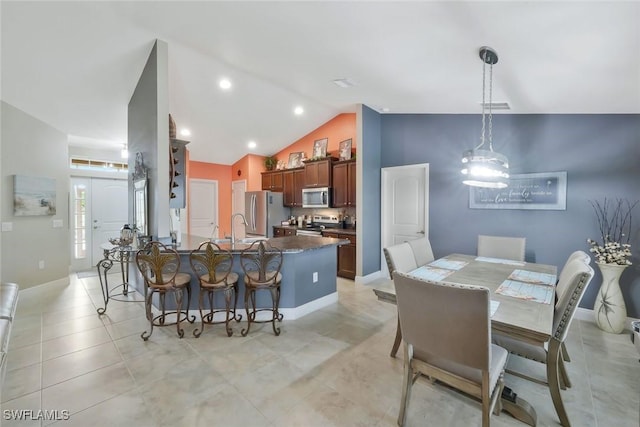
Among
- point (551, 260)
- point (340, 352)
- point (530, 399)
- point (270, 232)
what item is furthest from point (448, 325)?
point (270, 232)

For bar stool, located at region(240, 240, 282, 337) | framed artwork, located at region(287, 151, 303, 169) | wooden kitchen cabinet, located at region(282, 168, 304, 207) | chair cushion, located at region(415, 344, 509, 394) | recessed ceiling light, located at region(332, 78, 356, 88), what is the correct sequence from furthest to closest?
framed artwork, located at region(287, 151, 303, 169) < wooden kitchen cabinet, located at region(282, 168, 304, 207) < recessed ceiling light, located at region(332, 78, 356, 88) < bar stool, located at region(240, 240, 282, 337) < chair cushion, located at region(415, 344, 509, 394)

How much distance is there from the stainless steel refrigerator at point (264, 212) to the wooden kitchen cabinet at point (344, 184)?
5.03 feet

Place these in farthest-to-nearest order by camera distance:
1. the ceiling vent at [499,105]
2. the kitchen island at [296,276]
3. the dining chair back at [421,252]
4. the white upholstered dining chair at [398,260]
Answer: the ceiling vent at [499,105] → the kitchen island at [296,276] → the dining chair back at [421,252] → the white upholstered dining chair at [398,260]

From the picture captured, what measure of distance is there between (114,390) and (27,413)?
1.51 feet

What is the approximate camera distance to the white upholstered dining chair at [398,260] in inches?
99.0

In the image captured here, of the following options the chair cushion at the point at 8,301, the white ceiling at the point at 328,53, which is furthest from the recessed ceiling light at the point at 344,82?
the chair cushion at the point at 8,301

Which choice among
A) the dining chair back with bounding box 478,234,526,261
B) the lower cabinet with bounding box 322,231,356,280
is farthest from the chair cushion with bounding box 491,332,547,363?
the lower cabinet with bounding box 322,231,356,280

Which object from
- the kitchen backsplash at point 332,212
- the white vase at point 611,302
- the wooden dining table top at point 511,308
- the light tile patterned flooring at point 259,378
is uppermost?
the kitchen backsplash at point 332,212

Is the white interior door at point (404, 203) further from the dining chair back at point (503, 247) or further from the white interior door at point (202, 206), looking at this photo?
the white interior door at point (202, 206)

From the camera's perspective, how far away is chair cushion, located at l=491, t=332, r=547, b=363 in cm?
184

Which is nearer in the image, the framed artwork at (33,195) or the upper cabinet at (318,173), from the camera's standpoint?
the framed artwork at (33,195)

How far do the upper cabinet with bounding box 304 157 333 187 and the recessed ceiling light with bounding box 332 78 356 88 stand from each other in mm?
1777

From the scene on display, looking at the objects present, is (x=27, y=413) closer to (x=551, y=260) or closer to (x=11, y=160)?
(x=11, y=160)

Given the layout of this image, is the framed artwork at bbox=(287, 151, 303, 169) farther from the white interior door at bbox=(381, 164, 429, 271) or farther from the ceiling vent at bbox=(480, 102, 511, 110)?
the ceiling vent at bbox=(480, 102, 511, 110)
